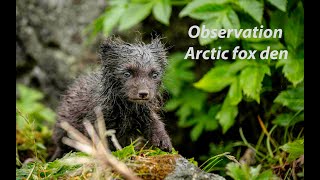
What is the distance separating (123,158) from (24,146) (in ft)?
6.13

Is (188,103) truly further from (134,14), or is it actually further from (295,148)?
(295,148)

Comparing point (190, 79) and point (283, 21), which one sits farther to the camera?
point (190, 79)

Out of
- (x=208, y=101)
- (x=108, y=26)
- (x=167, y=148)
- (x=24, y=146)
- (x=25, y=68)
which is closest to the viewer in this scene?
(x=167, y=148)

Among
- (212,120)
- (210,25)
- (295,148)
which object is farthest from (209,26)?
(212,120)

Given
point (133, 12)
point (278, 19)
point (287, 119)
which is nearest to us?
point (133, 12)

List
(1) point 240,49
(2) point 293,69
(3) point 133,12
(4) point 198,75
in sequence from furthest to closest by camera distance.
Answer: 1. (4) point 198,75
2. (1) point 240,49
3. (2) point 293,69
4. (3) point 133,12

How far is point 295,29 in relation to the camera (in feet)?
14.3

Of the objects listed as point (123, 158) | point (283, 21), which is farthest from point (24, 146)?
point (283, 21)

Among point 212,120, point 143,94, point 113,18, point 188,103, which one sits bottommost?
point 212,120

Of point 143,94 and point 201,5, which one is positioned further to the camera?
point 201,5

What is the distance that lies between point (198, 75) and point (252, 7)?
1.38m

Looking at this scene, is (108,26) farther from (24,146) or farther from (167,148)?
(24,146)

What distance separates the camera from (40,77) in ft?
18.8

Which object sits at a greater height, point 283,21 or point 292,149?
point 283,21
